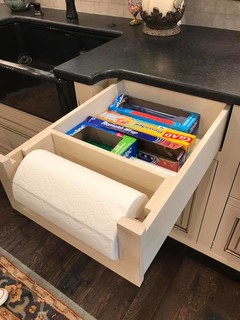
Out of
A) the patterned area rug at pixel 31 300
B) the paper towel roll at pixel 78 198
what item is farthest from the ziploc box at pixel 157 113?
the patterned area rug at pixel 31 300

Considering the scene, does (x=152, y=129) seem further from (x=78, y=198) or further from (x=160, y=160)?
(x=78, y=198)

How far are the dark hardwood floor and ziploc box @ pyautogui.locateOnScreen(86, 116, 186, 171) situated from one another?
0.65 meters

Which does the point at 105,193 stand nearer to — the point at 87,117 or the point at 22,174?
the point at 22,174

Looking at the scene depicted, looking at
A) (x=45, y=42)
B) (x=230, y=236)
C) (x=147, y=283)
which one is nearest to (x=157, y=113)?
(x=230, y=236)

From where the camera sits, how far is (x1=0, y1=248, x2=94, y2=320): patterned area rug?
0.98 meters

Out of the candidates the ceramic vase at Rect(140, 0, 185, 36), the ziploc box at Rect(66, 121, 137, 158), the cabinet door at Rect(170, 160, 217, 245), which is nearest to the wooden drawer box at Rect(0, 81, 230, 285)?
the ziploc box at Rect(66, 121, 137, 158)

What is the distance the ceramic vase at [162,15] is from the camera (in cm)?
86

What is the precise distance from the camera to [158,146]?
2.03 ft

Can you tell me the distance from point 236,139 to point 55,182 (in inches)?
18.9

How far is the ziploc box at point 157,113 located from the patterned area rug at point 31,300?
753 millimetres

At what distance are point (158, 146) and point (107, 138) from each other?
0.14m

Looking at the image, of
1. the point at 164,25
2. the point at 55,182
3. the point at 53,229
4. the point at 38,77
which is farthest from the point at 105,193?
the point at 164,25

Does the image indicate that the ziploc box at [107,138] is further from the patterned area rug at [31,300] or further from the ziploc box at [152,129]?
the patterned area rug at [31,300]

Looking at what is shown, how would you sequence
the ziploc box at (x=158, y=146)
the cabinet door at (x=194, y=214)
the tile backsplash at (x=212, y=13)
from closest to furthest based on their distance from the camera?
1. the ziploc box at (x=158, y=146)
2. the cabinet door at (x=194, y=214)
3. the tile backsplash at (x=212, y=13)
